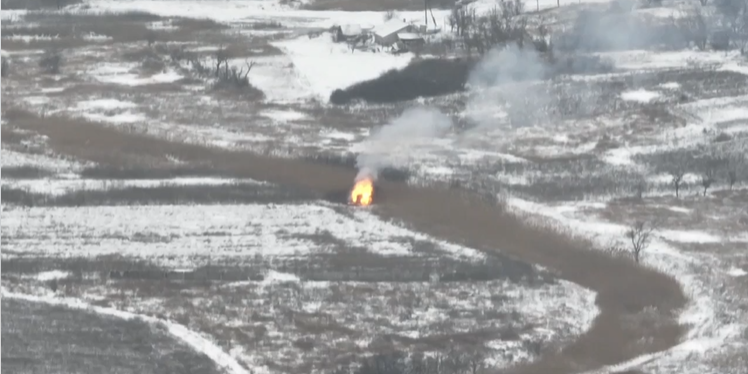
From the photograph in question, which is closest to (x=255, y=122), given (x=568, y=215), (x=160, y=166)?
(x=160, y=166)

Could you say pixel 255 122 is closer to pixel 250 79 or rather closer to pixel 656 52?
pixel 250 79

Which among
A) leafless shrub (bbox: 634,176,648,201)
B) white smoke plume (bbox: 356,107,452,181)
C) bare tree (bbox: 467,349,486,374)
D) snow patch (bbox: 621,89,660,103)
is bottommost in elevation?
bare tree (bbox: 467,349,486,374)

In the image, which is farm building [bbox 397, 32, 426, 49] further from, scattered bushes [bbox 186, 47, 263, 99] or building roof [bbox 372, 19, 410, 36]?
scattered bushes [bbox 186, 47, 263, 99]

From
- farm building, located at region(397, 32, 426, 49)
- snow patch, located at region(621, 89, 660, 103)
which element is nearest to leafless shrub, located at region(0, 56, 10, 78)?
farm building, located at region(397, 32, 426, 49)

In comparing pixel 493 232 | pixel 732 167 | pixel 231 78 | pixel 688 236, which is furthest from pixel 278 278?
pixel 231 78

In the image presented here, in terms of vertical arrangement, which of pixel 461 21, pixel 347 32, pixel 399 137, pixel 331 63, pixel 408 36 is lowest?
pixel 399 137

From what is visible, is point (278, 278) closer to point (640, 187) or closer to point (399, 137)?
point (640, 187)
